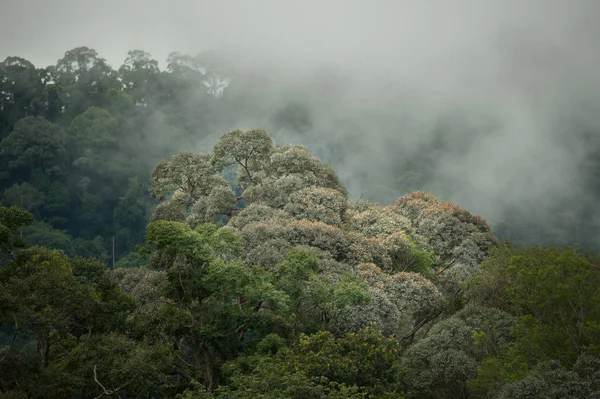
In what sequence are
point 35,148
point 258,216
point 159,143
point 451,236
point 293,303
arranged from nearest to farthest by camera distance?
point 293,303, point 258,216, point 451,236, point 35,148, point 159,143

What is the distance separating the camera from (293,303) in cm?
2092

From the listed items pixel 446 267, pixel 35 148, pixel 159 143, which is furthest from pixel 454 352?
pixel 159 143

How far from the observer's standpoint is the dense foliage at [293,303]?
16203mm

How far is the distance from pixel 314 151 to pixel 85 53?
38.6 metres

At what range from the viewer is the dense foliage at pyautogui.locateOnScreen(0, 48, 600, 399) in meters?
16.2

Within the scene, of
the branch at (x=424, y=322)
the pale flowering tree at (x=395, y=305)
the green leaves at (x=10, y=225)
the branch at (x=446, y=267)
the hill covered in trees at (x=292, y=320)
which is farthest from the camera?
the branch at (x=446, y=267)

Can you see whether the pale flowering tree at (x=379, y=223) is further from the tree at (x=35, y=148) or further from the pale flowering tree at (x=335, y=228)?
the tree at (x=35, y=148)

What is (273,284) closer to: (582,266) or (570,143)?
(582,266)

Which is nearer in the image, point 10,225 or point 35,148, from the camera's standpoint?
point 10,225

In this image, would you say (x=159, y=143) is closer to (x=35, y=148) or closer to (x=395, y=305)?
(x=35, y=148)

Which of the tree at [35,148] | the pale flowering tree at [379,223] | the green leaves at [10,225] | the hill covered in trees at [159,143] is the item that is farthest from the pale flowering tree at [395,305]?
the tree at [35,148]

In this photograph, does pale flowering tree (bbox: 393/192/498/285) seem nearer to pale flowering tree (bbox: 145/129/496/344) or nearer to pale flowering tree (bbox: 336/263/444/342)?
pale flowering tree (bbox: 145/129/496/344)

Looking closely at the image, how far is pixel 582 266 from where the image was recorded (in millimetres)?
16422

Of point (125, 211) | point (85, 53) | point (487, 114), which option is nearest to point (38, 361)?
point (125, 211)
